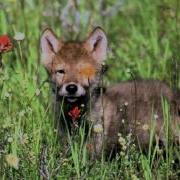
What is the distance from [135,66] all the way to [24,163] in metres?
3.30

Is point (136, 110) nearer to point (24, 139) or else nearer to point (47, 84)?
point (47, 84)

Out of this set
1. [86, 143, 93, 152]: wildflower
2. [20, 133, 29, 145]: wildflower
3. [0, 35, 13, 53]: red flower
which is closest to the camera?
[20, 133, 29, 145]: wildflower

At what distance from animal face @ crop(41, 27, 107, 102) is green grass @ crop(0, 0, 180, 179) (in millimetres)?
181

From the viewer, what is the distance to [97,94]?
6.82m

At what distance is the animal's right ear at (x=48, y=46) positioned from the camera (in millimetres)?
7008

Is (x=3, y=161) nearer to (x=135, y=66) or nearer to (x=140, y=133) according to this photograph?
(x=140, y=133)

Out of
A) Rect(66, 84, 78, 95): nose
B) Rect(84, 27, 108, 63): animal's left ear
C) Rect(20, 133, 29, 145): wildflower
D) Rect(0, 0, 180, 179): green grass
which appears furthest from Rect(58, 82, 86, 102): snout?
Rect(20, 133, 29, 145): wildflower

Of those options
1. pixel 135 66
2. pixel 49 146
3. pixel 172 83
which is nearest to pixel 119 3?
pixel 135 66

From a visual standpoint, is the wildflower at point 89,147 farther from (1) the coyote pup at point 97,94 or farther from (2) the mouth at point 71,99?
(2) the mouth at point 71,99

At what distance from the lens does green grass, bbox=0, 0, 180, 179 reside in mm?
4996

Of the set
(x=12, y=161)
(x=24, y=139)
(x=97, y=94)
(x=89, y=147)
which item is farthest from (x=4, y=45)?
(x=97, y=94)

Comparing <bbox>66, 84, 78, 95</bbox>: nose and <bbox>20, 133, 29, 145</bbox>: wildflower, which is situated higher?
<bbox>66, 84, 78, 95</bbox>: nose

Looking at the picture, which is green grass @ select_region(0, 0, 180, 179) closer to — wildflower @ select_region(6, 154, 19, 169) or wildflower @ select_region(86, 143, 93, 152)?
wildflower @ select_region(86, 143, 93, 152)

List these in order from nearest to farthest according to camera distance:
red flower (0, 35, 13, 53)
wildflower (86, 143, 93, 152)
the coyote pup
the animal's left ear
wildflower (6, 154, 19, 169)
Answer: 1. wildflower (6, 154, 19, 169)
2. red flower (0, 35, 13, 53)
3. wildflower (86, 143, 93, 152)
4. the coyote pup
5. the animal's left ear
